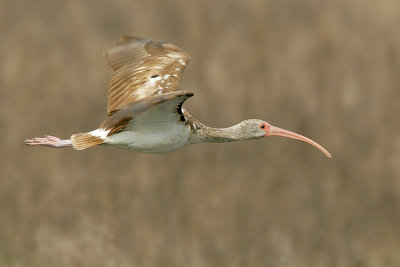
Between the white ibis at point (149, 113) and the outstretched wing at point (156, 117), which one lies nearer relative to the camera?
the outstretched wing at point (156, 117)

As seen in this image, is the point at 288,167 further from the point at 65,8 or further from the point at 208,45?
the point at 65,8

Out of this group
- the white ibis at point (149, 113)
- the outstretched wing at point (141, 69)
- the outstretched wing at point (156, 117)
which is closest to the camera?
the outstretched wing at point (156, 117)

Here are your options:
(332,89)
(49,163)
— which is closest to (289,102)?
(332,89)

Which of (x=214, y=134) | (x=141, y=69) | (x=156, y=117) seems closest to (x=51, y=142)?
(x=156, y=117)

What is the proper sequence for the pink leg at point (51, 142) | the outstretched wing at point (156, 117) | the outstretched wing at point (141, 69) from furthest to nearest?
the outstretched wing at point (141, 69) < the pink leg at point (51, 142) < the outstretched wing at point (156, 117)

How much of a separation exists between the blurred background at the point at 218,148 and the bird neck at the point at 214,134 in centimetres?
265

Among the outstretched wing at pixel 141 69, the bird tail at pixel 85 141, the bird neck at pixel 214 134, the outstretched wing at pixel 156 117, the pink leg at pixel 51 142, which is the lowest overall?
the bird tail at pixel 85 141

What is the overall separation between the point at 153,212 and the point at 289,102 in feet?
8.66

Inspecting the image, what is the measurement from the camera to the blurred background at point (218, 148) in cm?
1405

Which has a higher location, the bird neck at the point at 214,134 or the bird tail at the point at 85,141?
the bird neck at the point at 214,134

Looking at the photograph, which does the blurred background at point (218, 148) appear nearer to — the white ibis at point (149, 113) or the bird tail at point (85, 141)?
the white ibis at point (149, 113)

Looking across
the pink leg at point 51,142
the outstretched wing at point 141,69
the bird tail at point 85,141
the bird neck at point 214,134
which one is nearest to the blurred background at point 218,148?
the outstretched wing at point 141,69

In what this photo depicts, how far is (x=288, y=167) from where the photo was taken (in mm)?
14891

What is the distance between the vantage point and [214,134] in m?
11.6
